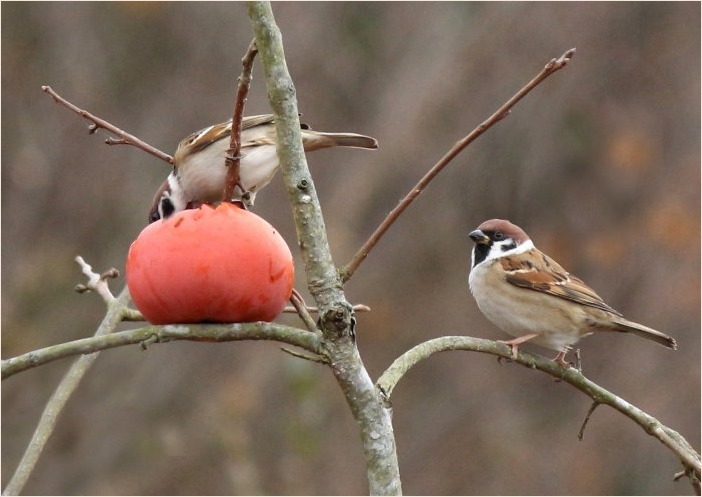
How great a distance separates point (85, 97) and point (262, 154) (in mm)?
5172

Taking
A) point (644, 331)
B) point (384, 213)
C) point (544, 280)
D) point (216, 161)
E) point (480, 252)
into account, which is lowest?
point (384, 213)

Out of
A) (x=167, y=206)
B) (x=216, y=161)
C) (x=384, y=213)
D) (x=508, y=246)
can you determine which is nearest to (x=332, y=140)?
(x=216, y=161)

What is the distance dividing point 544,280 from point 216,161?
71.2 inches

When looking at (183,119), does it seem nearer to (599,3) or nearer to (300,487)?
(300,487)

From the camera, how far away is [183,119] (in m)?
9.18

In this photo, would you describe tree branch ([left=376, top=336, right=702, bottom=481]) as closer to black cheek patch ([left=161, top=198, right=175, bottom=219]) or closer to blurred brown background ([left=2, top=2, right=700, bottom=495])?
black cheek patch ([left=161, top=198, right=175, bottom=219])

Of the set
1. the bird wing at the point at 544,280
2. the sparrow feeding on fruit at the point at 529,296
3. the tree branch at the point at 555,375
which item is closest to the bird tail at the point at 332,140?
the sparrow feeding on fruit at the point at 529,296

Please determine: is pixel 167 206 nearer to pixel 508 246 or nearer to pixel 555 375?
pixel 555 375

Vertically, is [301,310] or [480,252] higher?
[301,310]

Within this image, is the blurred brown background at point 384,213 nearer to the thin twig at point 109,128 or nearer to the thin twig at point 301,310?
the thin twig at point 109,128

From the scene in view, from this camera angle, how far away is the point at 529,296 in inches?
202

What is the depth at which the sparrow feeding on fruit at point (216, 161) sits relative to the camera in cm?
405

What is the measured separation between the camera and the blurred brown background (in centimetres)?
901

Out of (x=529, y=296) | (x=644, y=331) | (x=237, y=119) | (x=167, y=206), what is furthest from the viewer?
(x=529, y=296)
